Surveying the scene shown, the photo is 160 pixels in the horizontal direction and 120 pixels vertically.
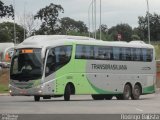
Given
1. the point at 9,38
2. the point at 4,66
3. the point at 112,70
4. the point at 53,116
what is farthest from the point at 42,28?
the point at 53,116

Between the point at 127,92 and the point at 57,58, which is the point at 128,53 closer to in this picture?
the point at 127,92

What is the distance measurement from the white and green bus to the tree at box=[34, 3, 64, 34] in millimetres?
81273

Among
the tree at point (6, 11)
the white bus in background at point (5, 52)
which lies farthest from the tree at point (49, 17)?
the tree at point (6, 11)

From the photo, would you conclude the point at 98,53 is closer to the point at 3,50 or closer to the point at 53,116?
the point at 53,116

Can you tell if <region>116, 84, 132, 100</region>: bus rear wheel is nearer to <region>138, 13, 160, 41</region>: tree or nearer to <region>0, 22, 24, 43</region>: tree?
<region>138, 13, 160, 41</region>: tree

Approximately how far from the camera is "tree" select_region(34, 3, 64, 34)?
12144 cm

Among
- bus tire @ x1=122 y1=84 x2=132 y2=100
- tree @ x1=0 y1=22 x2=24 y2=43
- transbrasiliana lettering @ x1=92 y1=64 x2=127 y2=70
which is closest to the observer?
transbrasiliana lettering @ x1=92 y1=64 x2=127 y2=70

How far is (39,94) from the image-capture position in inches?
1305

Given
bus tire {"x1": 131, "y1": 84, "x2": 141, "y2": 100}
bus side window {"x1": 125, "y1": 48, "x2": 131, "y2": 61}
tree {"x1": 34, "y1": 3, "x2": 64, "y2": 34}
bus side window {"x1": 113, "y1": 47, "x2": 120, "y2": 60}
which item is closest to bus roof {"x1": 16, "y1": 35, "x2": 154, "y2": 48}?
bus side window {"x1": 113, "y1": 47, "x2": 120, "y2": 60}

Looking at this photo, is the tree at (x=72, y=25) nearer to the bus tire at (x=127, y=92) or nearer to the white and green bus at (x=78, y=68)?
the white and green bus at (x=78, y=68)

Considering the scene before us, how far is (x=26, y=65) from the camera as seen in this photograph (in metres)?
33.5

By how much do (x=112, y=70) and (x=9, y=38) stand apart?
4376 inches

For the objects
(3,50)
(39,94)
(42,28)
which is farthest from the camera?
(42,28)

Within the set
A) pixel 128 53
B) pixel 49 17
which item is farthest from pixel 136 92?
pixel 49 17
